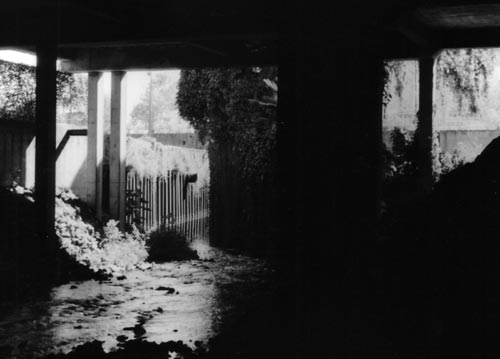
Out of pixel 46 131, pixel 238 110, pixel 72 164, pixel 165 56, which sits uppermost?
pixel 165 56

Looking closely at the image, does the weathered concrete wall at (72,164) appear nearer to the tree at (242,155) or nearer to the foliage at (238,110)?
the tree at (242,155)

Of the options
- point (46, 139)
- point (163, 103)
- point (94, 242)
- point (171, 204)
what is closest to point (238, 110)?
point (171, 204)

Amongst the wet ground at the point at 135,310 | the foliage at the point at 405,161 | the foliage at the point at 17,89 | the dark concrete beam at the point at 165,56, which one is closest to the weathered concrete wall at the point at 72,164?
the dark concrete beam at the point at 165,56

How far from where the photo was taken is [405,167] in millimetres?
13625

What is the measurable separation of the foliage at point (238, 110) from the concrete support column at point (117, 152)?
3.51 meters

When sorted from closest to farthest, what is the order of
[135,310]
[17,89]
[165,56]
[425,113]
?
[135,310]
[425,113]
[165,56]
[17,89]

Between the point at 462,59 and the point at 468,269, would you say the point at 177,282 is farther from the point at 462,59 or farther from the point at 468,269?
the point at 462,59

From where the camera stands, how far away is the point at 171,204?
17.2 meters

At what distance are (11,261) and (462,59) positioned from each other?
13918mm

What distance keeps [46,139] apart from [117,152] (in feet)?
13.0

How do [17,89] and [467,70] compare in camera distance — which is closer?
[467,70]

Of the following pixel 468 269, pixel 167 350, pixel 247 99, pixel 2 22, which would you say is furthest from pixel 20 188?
pixel 468 269

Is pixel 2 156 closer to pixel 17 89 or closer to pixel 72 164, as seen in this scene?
pixel 72 164

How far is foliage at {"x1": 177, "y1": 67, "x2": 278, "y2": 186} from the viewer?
1691 cm
